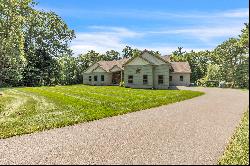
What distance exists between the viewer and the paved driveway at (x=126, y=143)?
7.59 m

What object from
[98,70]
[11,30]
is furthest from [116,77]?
[11,30]

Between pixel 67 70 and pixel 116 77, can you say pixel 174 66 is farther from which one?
pixel 67 70

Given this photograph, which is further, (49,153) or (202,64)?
(202,64)

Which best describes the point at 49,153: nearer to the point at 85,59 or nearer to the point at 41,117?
the point at 41,117

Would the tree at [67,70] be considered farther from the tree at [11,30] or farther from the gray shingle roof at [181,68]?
the tree at [11,30]

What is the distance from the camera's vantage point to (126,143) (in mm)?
9219

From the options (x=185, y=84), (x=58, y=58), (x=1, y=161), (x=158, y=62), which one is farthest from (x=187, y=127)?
(x=58, y=58)

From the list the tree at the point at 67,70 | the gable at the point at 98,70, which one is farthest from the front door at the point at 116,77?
the tree at the point at 67,70

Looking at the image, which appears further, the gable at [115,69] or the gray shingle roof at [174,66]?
the gray shingle roof at [174,66]

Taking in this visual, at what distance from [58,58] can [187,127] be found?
2126 inches

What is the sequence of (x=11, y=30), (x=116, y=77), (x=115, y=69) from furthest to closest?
(x=116, y=77) < (x=115, y=69) < (x=11, y=30)

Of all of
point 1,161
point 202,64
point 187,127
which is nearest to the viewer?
point 1,161

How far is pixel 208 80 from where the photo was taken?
53.5 m

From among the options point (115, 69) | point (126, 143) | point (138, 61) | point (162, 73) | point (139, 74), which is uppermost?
point (138, 61)
